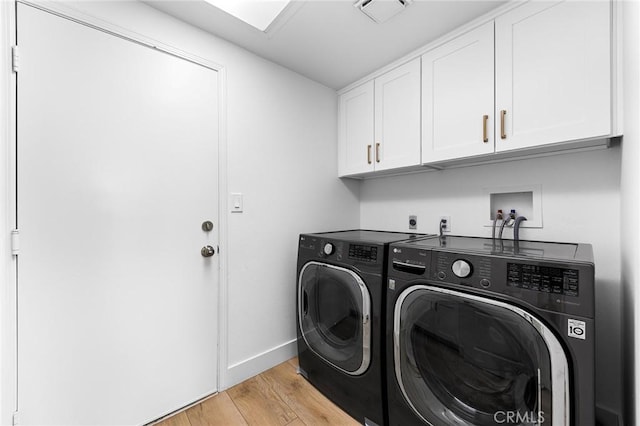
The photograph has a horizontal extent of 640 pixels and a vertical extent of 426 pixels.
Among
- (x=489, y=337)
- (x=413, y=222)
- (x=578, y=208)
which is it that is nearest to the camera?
(x=489, y=337)

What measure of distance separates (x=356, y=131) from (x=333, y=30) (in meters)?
0.77

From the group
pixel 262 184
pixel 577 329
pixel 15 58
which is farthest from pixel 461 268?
pixel 15 58

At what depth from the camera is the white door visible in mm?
1112

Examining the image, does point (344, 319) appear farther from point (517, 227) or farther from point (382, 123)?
point (382, 123)

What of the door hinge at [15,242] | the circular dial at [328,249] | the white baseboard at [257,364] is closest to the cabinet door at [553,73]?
the circular dial at [328,249]

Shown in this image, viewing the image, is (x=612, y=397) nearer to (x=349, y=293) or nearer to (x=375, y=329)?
(x=375, y=329)

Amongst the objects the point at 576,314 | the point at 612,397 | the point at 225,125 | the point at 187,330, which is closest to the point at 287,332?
the point at 187,330

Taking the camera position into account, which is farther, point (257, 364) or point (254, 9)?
point (257, 364)

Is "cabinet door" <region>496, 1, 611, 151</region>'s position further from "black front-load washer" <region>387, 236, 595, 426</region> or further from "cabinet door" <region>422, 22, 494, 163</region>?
"black front-load washer" <region>387, 236, 595, 426</region>

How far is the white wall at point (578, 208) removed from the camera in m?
1.28

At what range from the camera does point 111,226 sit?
4.21 feet

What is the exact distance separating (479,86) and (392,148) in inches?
24.4

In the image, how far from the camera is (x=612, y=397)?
1.28 metres

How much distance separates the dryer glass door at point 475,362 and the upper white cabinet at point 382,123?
3.35ft
